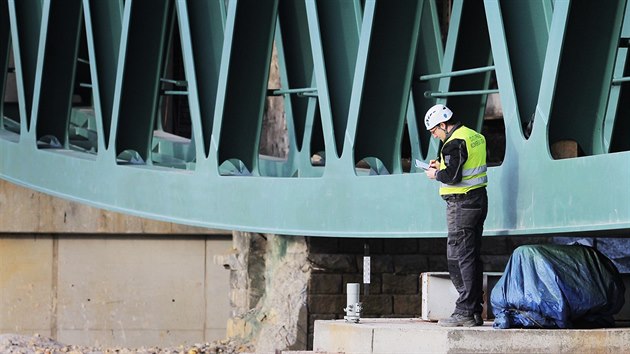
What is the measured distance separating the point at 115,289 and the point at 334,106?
32.9 feet

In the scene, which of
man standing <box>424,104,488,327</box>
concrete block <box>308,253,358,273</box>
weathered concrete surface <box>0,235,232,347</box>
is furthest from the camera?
weathered concrete surface <box>0,235,232,347</box>

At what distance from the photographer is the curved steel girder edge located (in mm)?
9914

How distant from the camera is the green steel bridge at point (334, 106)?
33.4 ft

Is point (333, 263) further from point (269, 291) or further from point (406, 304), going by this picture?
point (269, 291)

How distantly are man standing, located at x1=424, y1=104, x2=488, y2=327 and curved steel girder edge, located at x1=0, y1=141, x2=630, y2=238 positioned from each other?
1.38 ft

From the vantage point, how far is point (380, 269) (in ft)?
53.8

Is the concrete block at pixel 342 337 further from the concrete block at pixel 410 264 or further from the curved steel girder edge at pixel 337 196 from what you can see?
the concrete block at pixel 410 264

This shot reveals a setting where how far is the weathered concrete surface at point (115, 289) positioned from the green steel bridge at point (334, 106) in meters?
3.38

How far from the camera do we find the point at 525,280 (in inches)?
410

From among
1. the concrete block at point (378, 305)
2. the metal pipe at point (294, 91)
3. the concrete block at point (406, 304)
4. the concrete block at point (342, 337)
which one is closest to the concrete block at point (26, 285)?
the concrete block at point (378, 305)

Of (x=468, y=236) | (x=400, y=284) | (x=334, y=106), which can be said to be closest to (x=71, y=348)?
(x=400, y=284)

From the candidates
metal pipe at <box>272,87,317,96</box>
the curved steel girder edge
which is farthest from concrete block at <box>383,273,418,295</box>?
metal pipe at <box>272,87,317,96</box>

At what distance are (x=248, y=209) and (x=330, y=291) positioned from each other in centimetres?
219

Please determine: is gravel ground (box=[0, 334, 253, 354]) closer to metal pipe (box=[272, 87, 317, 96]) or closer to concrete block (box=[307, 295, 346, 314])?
concrete block (box=[307, 295, 346, 314])
